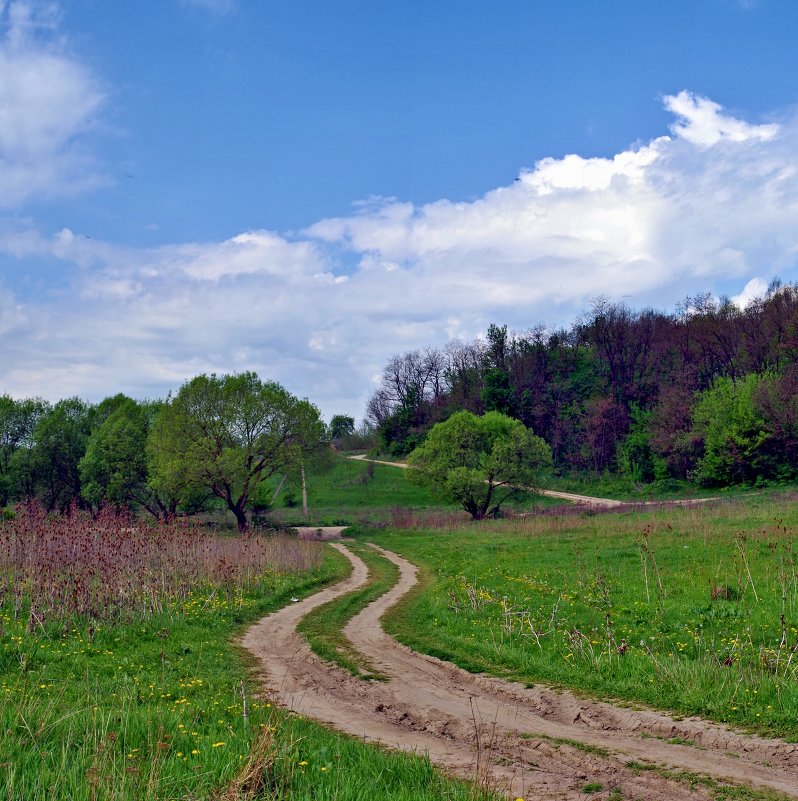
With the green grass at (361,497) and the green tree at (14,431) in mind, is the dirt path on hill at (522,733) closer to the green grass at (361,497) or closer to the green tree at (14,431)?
the green grass at (361,497)

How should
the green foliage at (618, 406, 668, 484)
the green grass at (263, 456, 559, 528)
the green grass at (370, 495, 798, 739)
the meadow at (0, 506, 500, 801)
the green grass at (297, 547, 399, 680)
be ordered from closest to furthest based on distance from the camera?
the meadow at (0, 506, 500, 801), the green grass at (370, 495, 798, 739), the green grass at (297, 547, 399, 680), the green grass at (263, 456, 559, 528), the green foliage at (618, 406, 668, 484)

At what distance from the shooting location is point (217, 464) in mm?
43219

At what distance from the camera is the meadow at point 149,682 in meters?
5.57

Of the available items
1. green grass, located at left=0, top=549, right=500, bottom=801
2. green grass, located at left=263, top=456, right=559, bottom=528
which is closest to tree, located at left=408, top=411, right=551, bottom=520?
green grass, located at left=263, top=456, right=559, bottom=528

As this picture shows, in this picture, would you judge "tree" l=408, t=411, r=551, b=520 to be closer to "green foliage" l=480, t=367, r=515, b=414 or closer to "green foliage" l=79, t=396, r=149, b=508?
"green foliage" l=79, t=396, r=149, b=508

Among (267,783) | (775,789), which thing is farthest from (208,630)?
(775,789)

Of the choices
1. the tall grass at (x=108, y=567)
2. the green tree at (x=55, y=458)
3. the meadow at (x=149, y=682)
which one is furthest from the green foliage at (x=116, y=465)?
the meadow at (x=149, y=682)

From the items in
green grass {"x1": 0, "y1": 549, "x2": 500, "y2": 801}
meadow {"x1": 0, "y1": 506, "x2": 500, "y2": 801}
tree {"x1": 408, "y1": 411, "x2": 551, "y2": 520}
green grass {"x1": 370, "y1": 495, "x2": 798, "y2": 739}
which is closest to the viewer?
green grass {"x1": 0, "y1": 549, "x2": 500, "y2": 801}

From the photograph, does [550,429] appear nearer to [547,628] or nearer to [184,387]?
[184,387]

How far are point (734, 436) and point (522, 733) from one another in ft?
187

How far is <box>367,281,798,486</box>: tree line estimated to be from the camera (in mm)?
58562

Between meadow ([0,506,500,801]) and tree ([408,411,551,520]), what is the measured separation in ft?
90.0

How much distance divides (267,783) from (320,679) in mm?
5351

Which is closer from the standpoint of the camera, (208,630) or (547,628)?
(547,628)
